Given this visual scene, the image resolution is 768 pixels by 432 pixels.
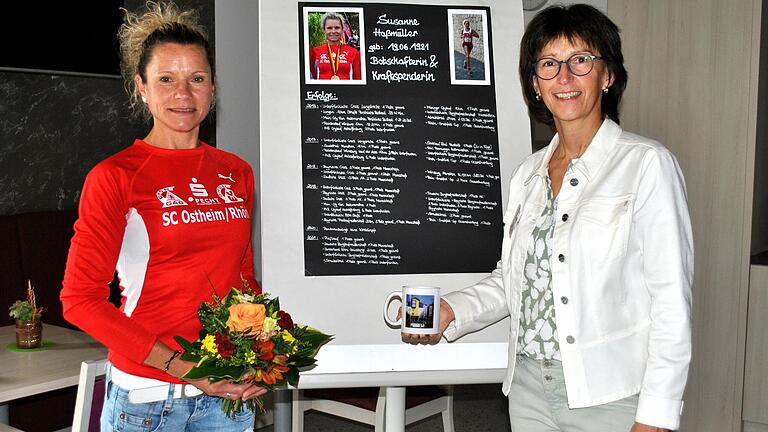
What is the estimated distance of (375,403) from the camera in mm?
3730

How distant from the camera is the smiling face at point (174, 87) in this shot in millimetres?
2035

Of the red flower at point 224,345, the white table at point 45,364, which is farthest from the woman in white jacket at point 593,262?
the white table at point 45,364

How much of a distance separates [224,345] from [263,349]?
3.8 inches

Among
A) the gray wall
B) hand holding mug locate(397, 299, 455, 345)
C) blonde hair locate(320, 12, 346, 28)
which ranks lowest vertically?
hand holding mug locate(397, 299, 455, 345)

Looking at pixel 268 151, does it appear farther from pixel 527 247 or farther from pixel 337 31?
pixel 527 247

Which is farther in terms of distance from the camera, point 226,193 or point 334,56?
point 334,56

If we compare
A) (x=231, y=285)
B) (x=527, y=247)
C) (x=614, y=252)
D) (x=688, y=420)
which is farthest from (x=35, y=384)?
(x=688, y=420)

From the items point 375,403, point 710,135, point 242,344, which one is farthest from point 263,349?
point 710,135

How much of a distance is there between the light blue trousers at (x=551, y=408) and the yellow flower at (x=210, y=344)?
0.77m

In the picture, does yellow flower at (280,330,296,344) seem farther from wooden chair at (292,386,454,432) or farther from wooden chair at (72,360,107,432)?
wooden chair at (292,386,454,432)

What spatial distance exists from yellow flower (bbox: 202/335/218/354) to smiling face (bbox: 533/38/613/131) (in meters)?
1.03

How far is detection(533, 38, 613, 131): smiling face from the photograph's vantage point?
1944mm

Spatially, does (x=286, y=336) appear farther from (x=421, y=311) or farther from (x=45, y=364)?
(x=45, y=364)

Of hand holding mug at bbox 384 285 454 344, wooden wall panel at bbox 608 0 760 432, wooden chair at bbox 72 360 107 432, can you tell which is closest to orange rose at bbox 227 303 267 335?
hand holding mug at bbox 384 285 454 344
